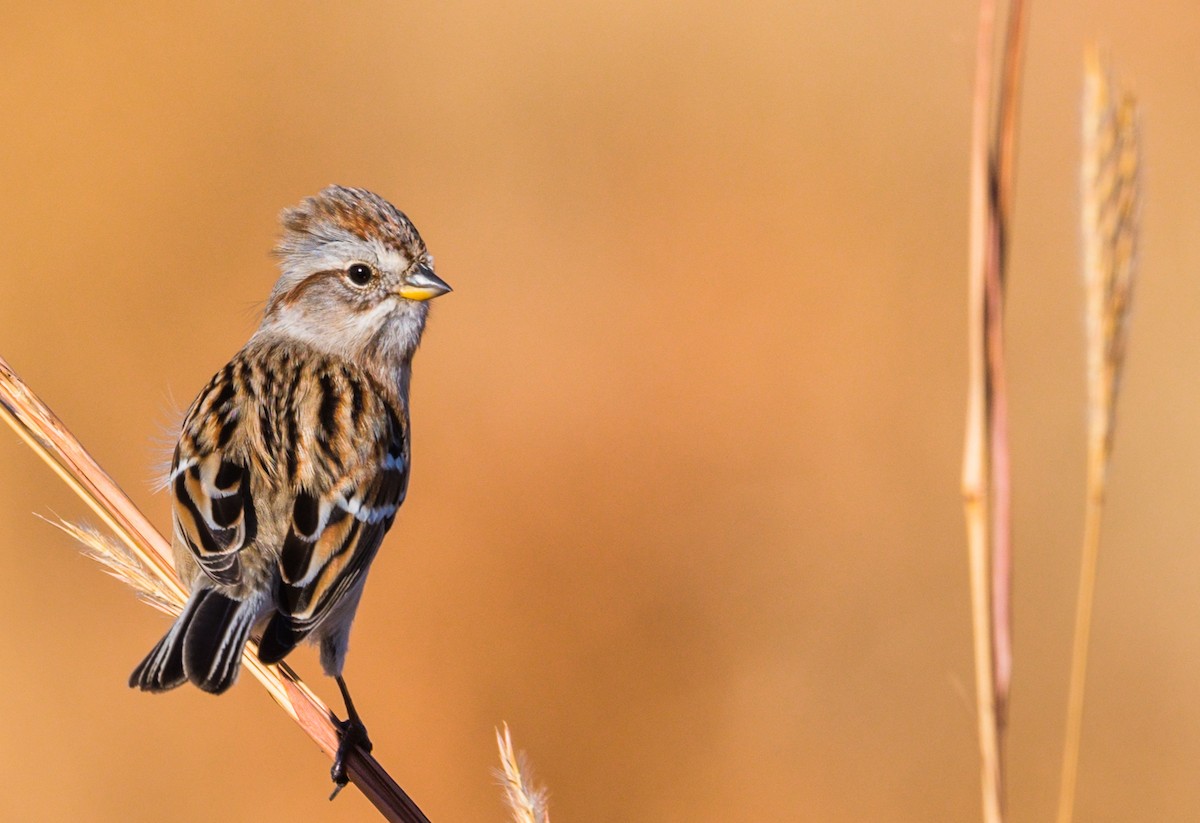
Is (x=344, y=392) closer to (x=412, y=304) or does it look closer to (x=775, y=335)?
(x=412, y=304)

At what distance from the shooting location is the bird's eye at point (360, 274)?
152 inches

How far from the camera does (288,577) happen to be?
118 inches

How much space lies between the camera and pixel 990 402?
1590mm

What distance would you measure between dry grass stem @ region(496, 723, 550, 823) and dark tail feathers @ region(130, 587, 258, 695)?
2.89 feet

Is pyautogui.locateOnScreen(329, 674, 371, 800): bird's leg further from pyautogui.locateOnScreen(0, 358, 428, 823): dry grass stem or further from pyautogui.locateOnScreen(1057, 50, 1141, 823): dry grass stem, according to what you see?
pyautogui.locateOnScreen(1057, 50, 1141, 823): dry grass stem

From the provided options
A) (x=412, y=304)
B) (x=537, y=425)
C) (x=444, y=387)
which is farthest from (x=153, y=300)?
(x=412, y=304)

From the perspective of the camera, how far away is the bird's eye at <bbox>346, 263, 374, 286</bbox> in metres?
3.86

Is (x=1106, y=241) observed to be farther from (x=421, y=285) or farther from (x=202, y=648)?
(x=421, y=285)

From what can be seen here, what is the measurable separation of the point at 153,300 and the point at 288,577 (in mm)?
4220

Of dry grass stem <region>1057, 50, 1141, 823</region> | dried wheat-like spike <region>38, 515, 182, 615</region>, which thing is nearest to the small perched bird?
dried wheat-like spike <region>38, 515, 182, 615</region>

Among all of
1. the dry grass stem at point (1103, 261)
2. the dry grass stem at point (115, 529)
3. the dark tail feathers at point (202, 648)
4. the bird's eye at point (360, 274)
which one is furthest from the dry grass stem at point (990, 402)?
the bird's eye at point (360, 274)

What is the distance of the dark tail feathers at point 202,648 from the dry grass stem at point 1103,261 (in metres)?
1.72

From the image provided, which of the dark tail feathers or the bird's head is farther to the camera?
the bird's head

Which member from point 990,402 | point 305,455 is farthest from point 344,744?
point 990,402
